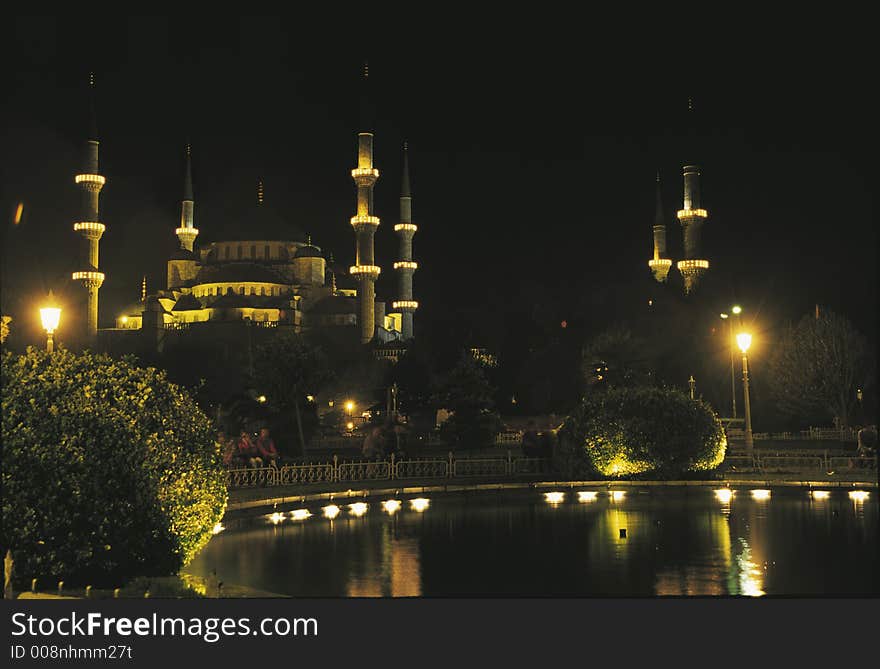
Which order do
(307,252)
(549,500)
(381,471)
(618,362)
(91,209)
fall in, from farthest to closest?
(307,252), (91,209), (618,362), (381,471), (549,500)

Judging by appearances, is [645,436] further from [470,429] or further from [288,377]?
[470,429]

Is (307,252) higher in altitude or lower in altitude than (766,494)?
higher

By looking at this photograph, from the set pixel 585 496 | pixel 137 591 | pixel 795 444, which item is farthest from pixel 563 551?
pixel 795 444

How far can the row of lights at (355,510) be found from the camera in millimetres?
14594

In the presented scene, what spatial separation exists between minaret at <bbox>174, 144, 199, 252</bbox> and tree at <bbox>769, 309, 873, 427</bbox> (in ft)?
170

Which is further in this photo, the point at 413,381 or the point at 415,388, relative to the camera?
the point at 413,381

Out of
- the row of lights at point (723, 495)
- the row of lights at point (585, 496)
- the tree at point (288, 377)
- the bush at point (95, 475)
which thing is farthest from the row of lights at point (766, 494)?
the tree at point (288, 377)

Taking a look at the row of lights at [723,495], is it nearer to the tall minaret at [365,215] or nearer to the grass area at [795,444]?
the grass area at [795,444]

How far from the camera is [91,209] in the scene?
188ft

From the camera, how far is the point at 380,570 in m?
9.88

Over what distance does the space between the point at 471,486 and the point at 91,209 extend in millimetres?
44801

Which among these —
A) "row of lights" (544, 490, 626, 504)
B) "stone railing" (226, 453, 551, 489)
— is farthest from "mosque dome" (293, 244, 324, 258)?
"row of lights" (544, 490, 626, 504)

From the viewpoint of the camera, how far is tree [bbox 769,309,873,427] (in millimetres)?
36094

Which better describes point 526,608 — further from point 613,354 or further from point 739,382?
point 739,382
